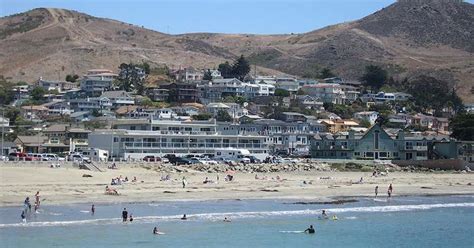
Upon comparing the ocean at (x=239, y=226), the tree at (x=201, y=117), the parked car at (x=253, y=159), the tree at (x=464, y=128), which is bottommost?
the ocean at (x=239, y=226)

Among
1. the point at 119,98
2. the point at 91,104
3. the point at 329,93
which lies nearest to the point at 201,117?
the point at 119,98

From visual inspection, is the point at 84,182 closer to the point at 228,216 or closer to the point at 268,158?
the point at 228,216

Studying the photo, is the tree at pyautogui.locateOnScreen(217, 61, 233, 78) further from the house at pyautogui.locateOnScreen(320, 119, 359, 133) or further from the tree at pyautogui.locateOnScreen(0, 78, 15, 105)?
the house at pyautogui.locateOnScreen(320, 119, 359, 133)

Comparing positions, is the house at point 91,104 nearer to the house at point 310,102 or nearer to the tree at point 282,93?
the house at point 310,102

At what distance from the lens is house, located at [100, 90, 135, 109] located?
109m

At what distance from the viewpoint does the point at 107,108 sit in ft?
355

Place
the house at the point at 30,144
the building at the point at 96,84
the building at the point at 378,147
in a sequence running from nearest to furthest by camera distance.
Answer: the house at the point at 30,144, the building at the point at 378,147, the building at the point at 96,84

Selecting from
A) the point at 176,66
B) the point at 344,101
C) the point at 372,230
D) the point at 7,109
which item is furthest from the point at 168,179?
the point at 176,66

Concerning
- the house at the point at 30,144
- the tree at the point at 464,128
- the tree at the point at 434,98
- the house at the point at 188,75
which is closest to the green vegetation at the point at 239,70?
the house at the point at 188,75

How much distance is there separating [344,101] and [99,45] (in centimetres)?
7372

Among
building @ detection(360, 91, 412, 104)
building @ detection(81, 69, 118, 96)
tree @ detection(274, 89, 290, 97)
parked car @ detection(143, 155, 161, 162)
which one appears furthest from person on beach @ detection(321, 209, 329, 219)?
building @ detection(360, 91, 412, 104)

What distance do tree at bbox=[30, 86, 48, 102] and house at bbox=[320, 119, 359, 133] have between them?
133ft

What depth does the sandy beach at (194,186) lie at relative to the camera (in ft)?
143

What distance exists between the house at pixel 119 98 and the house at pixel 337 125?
24.3m
